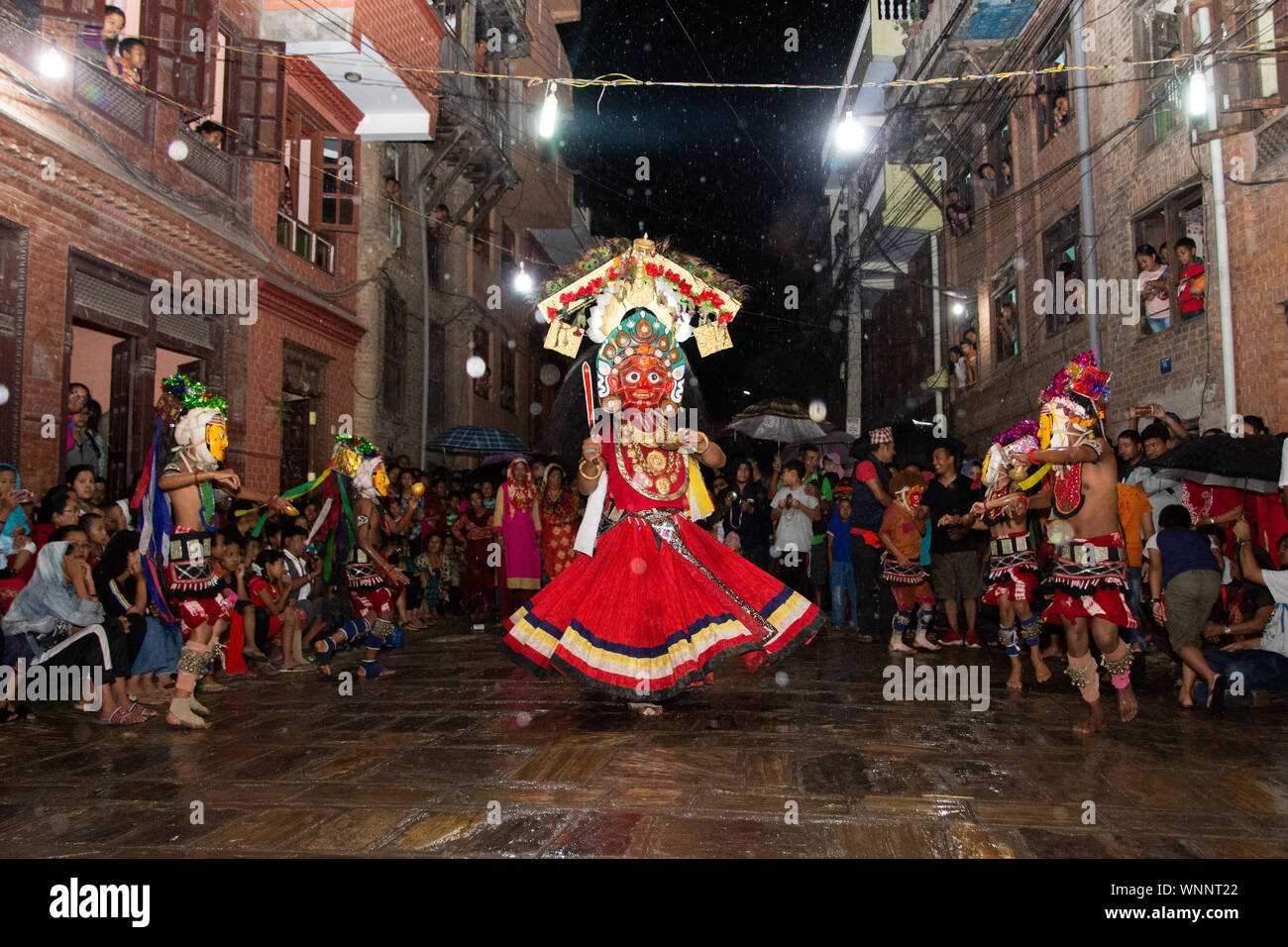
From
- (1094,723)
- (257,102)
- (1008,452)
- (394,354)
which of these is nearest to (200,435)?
(1008,452)

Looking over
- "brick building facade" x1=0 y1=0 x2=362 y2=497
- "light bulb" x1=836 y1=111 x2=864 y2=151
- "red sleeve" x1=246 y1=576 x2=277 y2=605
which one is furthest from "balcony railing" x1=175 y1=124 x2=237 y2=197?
"light bulb" x1=836 y1=111 x2=864 y2=151

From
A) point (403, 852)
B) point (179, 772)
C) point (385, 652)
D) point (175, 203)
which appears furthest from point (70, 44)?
point (403, 852)

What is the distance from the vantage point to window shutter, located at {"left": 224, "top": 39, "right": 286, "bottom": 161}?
38.8ft

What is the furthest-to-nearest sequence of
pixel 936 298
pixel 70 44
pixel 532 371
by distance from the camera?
pixel 532 371, pixel 936 298, pixel 70 44

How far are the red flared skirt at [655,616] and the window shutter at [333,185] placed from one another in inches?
424

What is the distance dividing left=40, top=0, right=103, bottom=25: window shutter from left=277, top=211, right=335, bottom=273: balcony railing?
4.77 metres

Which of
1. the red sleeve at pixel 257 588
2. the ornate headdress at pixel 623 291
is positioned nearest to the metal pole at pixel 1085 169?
the ornate headdress at pixel 623 291

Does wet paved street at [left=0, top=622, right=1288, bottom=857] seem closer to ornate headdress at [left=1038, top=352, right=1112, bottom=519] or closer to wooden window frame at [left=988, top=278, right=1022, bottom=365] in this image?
ornate headdress at [left=1038, top=352, right=1112, bottom=519]

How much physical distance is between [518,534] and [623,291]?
553 centimetres

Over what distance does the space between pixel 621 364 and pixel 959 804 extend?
3652 mm

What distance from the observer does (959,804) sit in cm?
373

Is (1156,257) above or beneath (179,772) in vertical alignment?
above

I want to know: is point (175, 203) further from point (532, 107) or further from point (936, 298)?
point (936, 298)

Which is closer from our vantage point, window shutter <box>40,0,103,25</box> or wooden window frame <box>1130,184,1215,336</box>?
window shutter <box>40,0,103,25</box>
